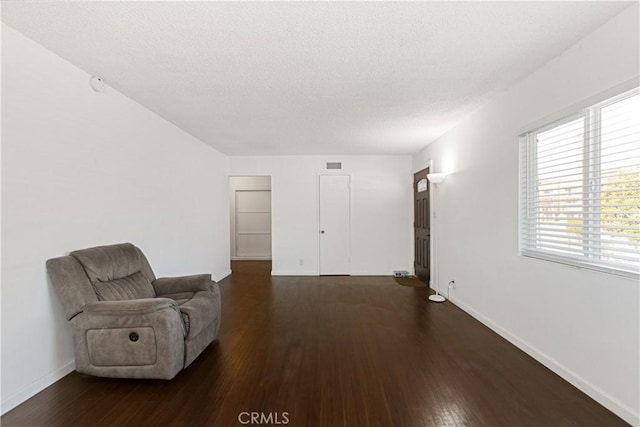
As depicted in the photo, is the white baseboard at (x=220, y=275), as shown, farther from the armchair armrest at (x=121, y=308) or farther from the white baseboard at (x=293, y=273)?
the armchair armrest at (x=121, y=308)

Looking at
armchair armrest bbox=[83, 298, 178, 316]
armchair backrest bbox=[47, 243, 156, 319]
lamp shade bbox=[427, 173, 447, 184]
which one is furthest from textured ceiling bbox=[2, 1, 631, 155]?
armchair armrest bbox=[83, 298, 178, 316]

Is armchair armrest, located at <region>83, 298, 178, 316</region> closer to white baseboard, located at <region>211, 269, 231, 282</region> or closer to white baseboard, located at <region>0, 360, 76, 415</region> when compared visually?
white baseboard, located at <region>0, 360, 76, 415</region>

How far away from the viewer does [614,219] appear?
185 cm

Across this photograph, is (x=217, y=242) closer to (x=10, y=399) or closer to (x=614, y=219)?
(x=10, y=399)

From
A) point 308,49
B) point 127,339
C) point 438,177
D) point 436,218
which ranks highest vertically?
point 308,49

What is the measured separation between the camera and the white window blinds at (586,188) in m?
1.77

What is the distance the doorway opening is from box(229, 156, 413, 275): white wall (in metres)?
2.12

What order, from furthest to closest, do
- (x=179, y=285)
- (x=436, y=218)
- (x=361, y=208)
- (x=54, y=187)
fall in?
(x=361, y=208) < (x=436, y=218) < (x=179, y=285) < (x=54, y=187)

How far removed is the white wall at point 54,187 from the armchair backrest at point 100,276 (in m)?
0.13

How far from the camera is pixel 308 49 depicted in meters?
2.09

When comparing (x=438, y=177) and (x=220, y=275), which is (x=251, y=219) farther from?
(x=438, y=177)

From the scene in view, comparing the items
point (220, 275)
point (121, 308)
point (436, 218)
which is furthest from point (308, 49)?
point (220, 275)

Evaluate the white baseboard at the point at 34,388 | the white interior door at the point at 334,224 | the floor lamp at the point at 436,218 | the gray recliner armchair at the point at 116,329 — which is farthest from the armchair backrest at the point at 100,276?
the floor lamp at the point at 436,218

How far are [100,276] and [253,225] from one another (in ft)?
18.8
